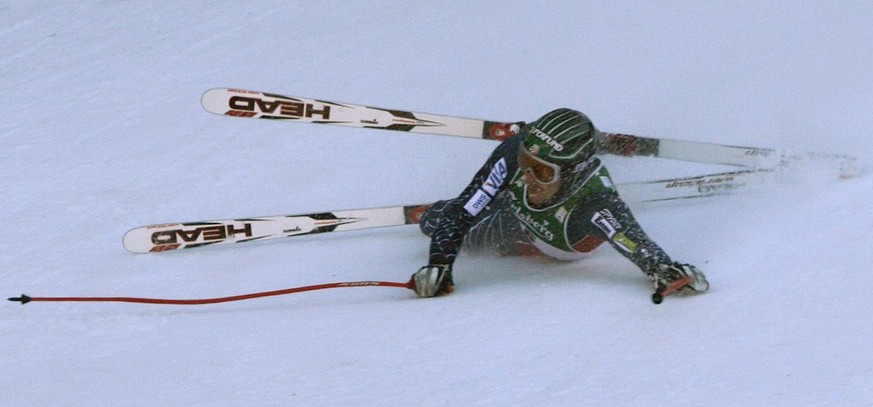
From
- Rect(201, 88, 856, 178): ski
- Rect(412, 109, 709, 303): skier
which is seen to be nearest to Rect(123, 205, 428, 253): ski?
Result: Rect(201, 88, 856, 178): ski

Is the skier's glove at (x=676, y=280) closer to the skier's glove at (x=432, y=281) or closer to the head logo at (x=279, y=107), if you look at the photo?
the skier's glove at (x=432, y=281)

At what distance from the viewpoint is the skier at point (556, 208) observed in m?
3.77

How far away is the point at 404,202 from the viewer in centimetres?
548

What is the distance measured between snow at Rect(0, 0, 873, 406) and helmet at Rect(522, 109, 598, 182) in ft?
1.54

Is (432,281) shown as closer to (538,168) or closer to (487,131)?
(538,168)

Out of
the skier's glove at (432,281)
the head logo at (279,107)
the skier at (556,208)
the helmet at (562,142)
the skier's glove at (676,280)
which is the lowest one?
the skier's glove at (432,281)

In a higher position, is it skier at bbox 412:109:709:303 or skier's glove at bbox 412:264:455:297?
skier at bbox 412:109:709:303

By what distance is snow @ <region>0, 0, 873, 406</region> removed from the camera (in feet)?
10.7

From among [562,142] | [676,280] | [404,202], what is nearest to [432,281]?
[562,142]

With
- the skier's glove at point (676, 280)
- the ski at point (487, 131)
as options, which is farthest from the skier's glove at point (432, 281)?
the ski at point (487, 131)

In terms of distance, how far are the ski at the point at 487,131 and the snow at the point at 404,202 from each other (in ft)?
0.69

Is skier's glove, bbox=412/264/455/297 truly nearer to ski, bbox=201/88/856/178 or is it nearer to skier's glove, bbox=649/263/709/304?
skier's glove, bbox=649/263/709/304

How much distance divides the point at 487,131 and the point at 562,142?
1.12 meters

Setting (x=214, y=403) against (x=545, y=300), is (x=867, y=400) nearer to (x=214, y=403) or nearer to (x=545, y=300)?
(x=545, y=300)
